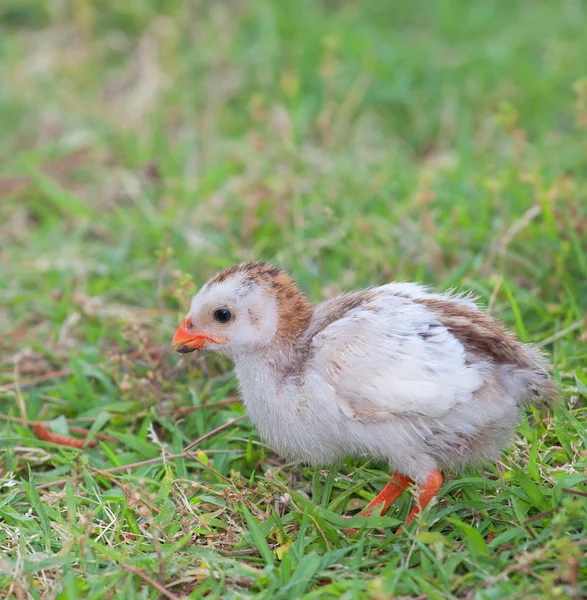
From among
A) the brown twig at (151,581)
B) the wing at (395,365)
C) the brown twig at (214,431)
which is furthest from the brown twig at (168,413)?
the brown twig at (151,581)

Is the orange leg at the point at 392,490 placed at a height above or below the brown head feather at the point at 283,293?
below

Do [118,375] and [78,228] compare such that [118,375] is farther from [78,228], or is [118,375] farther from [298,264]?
[78,228]

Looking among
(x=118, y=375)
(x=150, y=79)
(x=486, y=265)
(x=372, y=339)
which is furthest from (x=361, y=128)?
(x=372, y=339)

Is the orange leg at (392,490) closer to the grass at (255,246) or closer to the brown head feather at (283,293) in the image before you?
the grass at (255,246)

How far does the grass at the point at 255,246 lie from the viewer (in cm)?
335

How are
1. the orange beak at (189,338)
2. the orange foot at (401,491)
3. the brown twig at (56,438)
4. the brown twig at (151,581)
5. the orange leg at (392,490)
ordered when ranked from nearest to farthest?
the brown twig at (151,581), the orange foot at (401,491), the orange leg at (392,490), the orange beak at (189,338), the brown twig at (56,438)

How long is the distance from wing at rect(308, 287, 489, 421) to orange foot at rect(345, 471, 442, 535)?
31cm

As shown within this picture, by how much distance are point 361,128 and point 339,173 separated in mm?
1007

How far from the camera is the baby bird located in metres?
3.32

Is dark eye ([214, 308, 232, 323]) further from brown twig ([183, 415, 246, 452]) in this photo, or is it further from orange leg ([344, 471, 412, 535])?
orange leg ([344, 471, 412, 535])

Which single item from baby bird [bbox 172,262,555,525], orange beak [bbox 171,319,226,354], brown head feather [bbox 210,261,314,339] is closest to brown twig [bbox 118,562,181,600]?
baby bird [bbox 172,262,555,525]

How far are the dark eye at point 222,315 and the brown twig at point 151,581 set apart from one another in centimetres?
110

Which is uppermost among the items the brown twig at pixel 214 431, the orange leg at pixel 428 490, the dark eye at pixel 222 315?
the dark eye at pixel 222 315

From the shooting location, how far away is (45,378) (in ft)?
15.4
